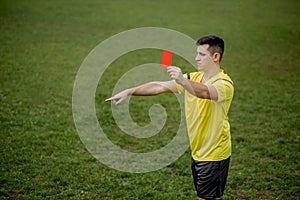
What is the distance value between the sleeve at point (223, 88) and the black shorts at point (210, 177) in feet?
1.94

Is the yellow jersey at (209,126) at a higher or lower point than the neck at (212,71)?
lower

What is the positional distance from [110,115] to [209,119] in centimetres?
405

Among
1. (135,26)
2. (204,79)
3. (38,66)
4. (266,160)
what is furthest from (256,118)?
(135,26)

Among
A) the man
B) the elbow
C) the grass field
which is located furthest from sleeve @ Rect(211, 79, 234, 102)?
the grass field

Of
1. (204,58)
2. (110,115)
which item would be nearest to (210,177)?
(204,58)

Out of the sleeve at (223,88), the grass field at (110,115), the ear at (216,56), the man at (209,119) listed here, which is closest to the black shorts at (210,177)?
the man at (209,119)

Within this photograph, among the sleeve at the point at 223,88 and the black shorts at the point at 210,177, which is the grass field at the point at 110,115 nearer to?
the black shorts at the point at 210,177

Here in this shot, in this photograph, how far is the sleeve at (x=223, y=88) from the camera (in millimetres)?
3258

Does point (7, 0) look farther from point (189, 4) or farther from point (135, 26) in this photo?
point (189, 4)

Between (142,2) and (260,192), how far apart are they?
736 inches

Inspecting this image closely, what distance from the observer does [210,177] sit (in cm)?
351

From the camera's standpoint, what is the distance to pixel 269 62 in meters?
11.8

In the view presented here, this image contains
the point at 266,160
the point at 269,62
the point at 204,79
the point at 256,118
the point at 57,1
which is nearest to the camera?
the point at 204,79

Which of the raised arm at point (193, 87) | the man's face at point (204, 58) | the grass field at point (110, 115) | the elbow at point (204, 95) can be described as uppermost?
the man's face at point (204, 58)
